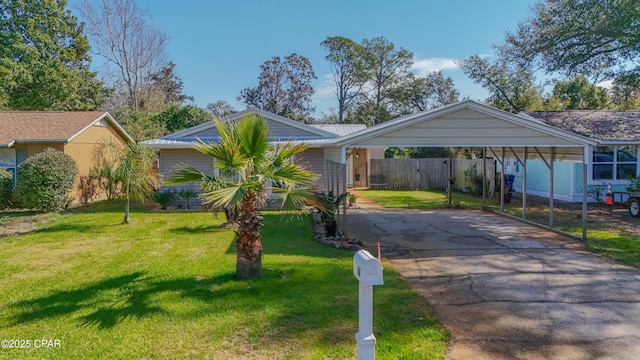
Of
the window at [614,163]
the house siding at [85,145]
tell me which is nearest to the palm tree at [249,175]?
the house siding at [85,145]

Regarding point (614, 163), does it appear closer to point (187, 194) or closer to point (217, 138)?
point (217, 138)

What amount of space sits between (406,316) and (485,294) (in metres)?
1.54

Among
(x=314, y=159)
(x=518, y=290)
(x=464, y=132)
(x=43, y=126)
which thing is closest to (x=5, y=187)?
(x=43, y=126)

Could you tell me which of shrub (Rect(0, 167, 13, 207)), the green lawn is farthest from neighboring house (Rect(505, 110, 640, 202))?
shrub (Rect(0, 167, 13, 207))

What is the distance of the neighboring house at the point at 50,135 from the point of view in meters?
14.9

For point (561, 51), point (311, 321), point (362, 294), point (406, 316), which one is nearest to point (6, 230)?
point (311, 321)

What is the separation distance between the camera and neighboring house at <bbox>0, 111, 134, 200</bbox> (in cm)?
1488

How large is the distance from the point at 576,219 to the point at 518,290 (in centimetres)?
809

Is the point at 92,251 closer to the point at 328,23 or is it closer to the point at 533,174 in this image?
the point at 533,174

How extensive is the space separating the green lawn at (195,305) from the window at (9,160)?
807 cm

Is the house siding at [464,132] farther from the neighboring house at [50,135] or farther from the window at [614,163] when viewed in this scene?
the neighboring house at [50,135]

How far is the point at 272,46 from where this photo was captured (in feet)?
125

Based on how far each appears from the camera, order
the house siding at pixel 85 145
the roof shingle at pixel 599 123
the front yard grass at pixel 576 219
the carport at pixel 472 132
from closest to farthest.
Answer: the front yard grass at pixel 576 219 < the carport at pixel 472 132 < the roof shingle at pixel 599 123 < the house siding at pixel 85 145

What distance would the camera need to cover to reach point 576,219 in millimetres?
12352
